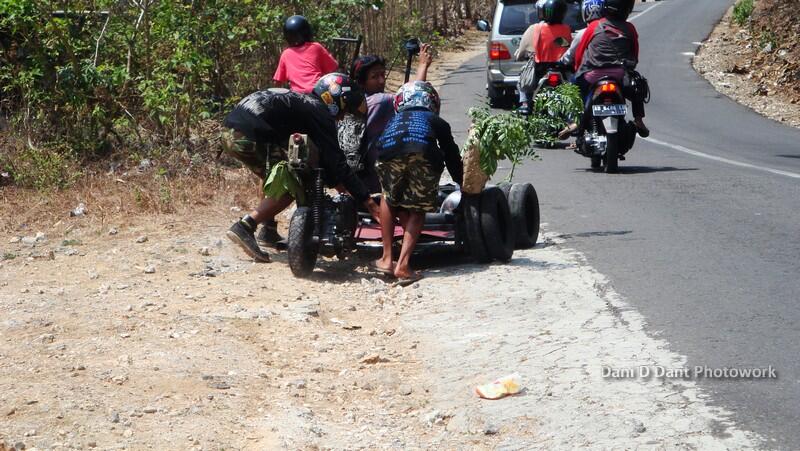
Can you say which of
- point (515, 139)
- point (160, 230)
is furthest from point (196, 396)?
Answer: point (160, 230)

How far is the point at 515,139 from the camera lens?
25.8 ft

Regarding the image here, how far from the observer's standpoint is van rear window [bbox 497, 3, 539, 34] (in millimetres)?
20234

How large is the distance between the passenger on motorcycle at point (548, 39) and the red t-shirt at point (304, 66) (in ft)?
16.9

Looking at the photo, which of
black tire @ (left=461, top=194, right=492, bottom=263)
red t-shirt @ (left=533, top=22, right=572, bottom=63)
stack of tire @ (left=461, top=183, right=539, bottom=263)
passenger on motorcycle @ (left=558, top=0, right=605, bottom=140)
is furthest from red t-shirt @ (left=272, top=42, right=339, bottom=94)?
red t-shirt @ (left=533, top=22, right=572, bottom=63)

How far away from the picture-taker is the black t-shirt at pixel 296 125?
771 cm

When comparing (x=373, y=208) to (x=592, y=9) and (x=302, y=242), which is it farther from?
(x=592, y=9)

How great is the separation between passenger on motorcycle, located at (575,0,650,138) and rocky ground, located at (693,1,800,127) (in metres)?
7.91

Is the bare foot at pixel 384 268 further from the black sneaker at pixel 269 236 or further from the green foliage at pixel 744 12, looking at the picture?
the green foliage at pixel 744 12

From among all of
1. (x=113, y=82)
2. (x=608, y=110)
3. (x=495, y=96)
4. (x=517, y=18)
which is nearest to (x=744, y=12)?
(x=517, y=18)

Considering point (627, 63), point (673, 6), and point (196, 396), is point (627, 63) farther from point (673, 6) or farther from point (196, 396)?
point (673, 6)

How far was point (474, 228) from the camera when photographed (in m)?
7.47

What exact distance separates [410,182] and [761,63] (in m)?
20.0

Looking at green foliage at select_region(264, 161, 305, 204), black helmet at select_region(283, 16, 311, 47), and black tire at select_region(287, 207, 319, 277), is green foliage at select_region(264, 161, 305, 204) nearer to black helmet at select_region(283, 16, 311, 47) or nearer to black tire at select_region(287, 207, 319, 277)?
black tire at select_region(287, 207, 319, 277)

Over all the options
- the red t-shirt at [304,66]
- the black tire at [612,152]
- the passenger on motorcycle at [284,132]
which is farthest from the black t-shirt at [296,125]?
the black tire at [612,152]
